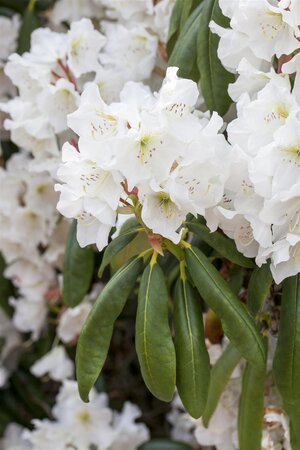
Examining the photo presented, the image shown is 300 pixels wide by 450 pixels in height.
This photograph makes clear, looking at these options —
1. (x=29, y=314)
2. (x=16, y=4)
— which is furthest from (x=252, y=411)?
(x=16, y=4)

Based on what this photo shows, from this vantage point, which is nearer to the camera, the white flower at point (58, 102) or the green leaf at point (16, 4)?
the white flower at point (58, 102)

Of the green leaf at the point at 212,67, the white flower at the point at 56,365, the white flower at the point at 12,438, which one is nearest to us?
the green leaf at the point at 212,67

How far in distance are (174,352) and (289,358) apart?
5.7 inches

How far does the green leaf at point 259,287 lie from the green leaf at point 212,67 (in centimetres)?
24

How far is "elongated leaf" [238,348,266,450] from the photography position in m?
1.26

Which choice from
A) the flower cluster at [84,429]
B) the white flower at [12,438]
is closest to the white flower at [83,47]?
the flower cluster at [84,429]

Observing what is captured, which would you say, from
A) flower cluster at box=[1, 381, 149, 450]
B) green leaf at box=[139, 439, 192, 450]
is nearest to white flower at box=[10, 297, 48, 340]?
flower cluster at box=[1, 381, 149, 450]

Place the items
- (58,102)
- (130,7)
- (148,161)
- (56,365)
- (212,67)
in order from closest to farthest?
(148,161)
(212,67)
(58,102)
(130,7)
(56,365)

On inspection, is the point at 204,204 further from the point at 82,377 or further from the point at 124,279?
the point at 82,377

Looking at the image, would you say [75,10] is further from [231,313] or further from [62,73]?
[231,313]

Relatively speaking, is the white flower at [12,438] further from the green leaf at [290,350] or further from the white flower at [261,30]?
the white flower at [261,30]

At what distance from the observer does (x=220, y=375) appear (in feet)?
4.33

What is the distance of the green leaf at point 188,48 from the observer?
125 centimetres

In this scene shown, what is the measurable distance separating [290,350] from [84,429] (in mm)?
828
